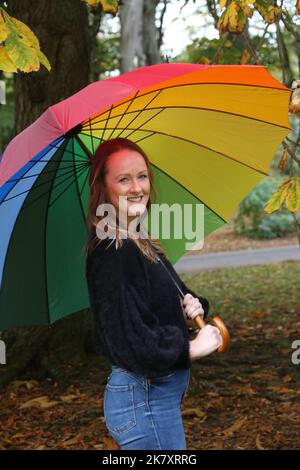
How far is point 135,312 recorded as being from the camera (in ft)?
6.81

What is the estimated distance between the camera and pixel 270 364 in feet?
17.8

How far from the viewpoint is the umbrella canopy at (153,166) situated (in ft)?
8.64

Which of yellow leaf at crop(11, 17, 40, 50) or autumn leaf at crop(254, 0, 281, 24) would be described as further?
autumn leaf at crop(254, 0, 281, 24)

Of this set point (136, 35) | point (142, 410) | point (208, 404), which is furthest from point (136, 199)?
point (136, 35)

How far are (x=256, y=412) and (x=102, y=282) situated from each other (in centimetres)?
273

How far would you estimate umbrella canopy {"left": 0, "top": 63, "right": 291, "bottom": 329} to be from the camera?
2.63 meters

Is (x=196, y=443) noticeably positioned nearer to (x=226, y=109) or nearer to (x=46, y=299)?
(x=46, y=299)

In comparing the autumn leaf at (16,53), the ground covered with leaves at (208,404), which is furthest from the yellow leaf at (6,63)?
the ground covered with leaves at (208,404)

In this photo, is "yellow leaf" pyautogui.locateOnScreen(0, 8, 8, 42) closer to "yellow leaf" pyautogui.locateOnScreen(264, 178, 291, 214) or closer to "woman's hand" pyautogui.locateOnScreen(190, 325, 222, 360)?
"woman's hand" pyautogui.locateOnScreen(190, 325, 222, 360)

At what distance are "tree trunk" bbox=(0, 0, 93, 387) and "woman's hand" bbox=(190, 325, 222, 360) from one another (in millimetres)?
3008

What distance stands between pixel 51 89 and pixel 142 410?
354 cm

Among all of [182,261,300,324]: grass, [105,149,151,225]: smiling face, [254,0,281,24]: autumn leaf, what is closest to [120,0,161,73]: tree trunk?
[182,261,300,324]: grass

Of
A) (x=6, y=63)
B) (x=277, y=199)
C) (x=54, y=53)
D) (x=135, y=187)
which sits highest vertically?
(x=54, y=53)

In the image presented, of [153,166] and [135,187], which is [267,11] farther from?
[135,187]
